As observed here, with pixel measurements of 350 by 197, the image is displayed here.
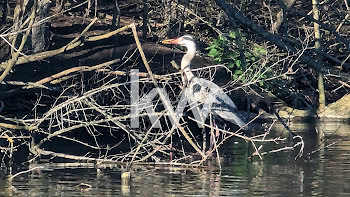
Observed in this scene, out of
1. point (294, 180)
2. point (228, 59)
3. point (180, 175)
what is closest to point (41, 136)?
point (180, 175)

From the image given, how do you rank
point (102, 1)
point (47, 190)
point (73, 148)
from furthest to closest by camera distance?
point (102, 1) → point (73, 148) → point (47, 190)

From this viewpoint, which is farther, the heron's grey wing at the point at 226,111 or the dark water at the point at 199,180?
the heron's grey wing at the point at 226,111

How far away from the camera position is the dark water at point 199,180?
318 inches

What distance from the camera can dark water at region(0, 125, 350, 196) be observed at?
318 inches

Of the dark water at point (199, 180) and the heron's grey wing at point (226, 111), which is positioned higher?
the heron's grey wing at point (226, 111)

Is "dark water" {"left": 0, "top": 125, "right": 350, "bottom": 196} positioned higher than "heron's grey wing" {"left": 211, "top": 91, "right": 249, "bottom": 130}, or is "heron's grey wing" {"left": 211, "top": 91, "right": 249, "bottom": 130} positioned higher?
"heron's grey wing" {"left": 211, "top": 91, "right": 249, "bottom": 130}

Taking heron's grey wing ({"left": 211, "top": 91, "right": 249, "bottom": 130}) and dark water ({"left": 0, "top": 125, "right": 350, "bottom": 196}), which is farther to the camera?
heron's grey wing ({"left": 211, "top": 91, "right": 249, "bottom": 130})

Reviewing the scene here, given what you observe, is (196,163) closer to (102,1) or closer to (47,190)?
(47,190)

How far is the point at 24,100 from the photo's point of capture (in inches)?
487

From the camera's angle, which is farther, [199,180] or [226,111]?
[226,111]

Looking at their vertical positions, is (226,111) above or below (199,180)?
above

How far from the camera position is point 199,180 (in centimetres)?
884

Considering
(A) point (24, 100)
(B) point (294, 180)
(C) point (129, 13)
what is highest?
(C) point (129, 13)

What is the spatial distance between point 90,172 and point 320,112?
9.13 meters
